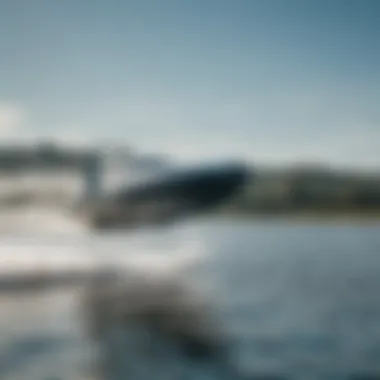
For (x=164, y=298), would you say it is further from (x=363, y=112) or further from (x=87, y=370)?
(x=363, y=112)

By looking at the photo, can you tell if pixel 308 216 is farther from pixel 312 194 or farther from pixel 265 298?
pixel 265 298

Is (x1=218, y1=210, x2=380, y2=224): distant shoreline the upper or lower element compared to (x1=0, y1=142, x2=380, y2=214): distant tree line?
lower

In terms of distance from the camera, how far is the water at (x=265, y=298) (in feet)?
4.88

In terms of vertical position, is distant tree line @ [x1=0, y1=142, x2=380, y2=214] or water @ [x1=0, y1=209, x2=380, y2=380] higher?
distant tree line @ [x1=0, y1=142, x2=380, y2=214]

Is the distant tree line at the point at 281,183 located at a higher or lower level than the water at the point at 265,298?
higher

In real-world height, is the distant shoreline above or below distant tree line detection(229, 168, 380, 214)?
below

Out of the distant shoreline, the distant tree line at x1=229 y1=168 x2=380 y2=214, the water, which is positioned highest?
the distant tree line at x1=229 y1=168 x2=380 y2=214

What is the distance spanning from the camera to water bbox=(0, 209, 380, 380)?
4.88 ft

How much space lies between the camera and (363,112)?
1.56 metres

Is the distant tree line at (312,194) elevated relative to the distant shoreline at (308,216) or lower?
elevated

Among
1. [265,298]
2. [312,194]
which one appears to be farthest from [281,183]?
[265,298]

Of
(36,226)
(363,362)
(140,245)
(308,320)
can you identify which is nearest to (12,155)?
(36,226)

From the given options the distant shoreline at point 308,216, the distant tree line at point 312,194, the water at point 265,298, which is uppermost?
the distant tree line at point 312,194

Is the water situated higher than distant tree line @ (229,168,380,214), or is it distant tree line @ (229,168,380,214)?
distant tree line @ (229,168,380,214)
